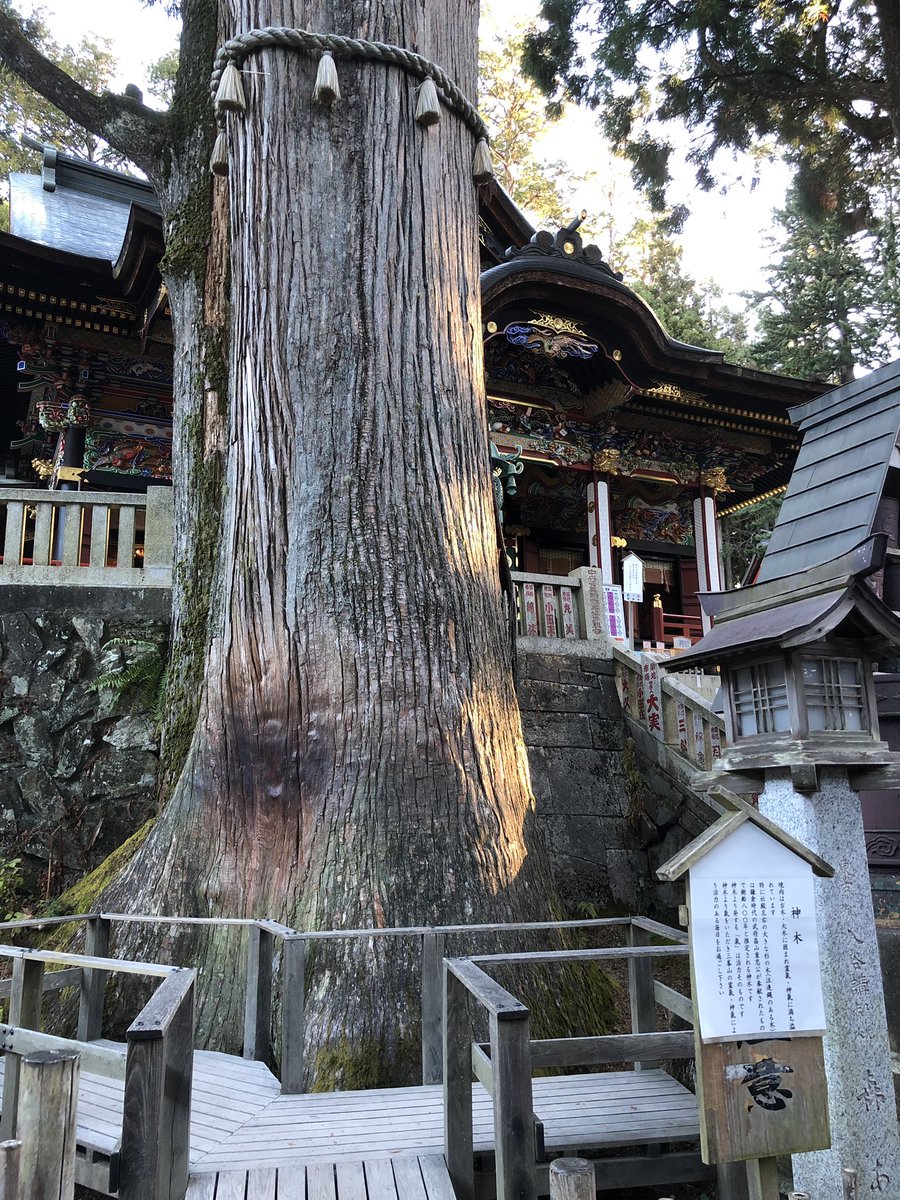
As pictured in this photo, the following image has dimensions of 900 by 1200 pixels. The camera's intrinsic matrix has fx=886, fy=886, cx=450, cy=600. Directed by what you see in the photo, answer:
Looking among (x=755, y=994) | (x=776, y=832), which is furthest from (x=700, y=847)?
(x=755, y=994)

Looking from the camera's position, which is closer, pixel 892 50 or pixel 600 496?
pixel 892 50

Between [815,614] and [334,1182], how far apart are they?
7.96ft

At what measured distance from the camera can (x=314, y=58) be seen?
4.07 meters

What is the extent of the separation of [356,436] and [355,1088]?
244 cm

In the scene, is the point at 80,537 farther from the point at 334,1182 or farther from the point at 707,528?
the point at 707,528

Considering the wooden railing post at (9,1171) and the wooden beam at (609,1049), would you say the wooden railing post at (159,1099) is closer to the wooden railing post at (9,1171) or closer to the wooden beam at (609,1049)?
the wooden railing post at (9,1171)

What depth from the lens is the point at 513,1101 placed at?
2105mm

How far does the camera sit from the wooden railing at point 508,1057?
6.87ft

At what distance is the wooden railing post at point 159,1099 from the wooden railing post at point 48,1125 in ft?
0.52

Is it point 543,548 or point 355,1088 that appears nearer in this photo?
point 355,1088

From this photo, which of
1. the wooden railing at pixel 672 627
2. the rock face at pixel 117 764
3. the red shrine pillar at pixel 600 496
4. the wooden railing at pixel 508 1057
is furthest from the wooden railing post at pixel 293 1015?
the wooden railing at pixel 672 627

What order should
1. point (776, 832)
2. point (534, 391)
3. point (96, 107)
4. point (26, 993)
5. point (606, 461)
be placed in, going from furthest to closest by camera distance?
point (606, 461)
point (534, 391)
point (96, 107)
point (26, 993)
point (776, 832)

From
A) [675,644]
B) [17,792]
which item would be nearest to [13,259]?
[17,792]

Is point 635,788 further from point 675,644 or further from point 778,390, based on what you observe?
point 778,390
